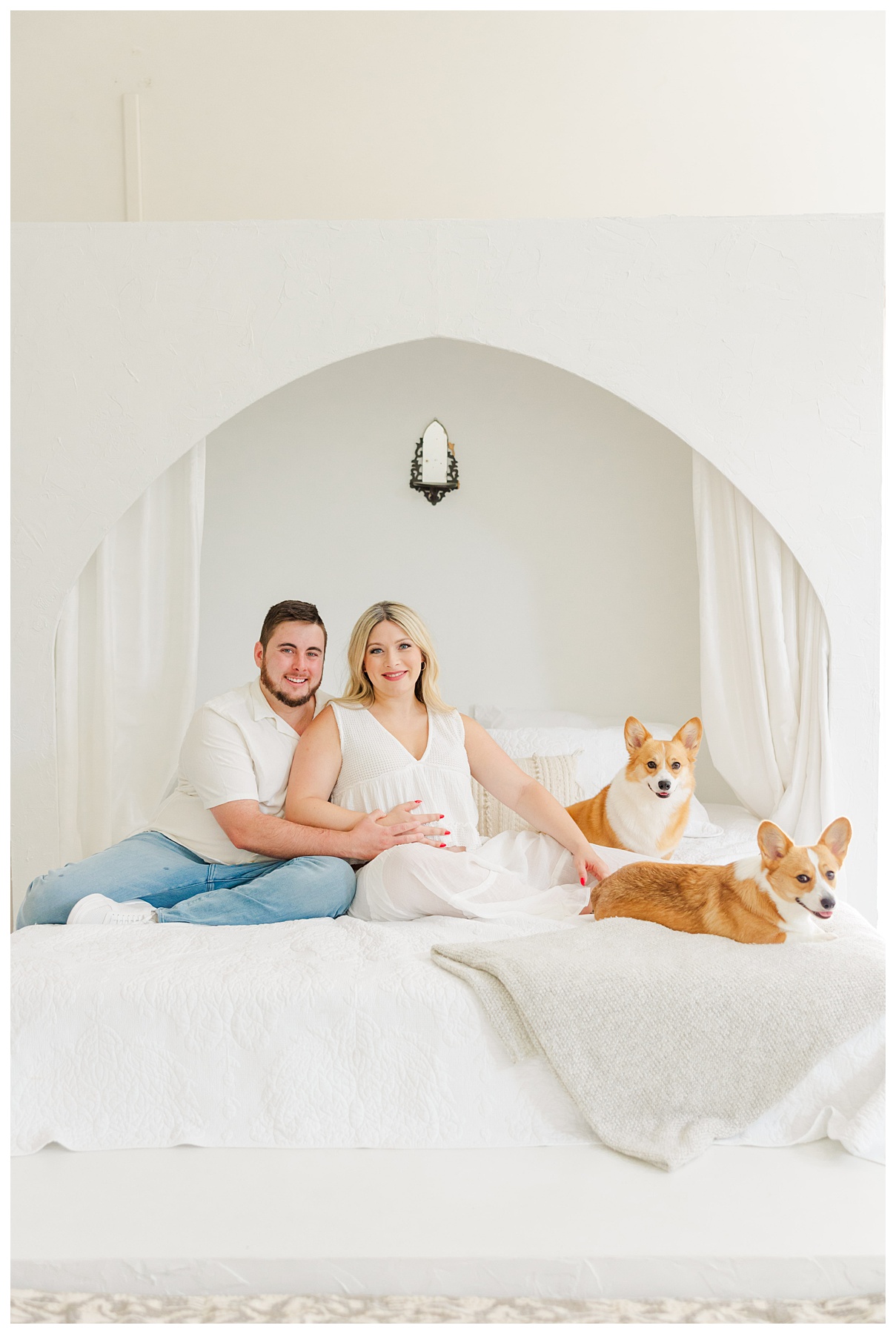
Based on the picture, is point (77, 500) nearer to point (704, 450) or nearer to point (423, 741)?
point (423, 741)

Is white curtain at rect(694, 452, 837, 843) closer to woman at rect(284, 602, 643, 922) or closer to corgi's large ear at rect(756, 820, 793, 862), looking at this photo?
woman at rect(284, 602, 643, 922)

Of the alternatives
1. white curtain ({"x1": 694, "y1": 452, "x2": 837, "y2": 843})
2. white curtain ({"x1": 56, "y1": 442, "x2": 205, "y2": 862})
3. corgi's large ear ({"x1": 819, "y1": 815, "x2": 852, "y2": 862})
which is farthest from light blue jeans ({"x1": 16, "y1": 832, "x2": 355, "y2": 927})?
white curtain ({"x1": 694, "y1": 452, "x2": 837, "y2": 843})

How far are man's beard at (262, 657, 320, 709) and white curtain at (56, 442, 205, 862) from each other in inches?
21.0

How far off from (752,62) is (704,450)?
1907mm

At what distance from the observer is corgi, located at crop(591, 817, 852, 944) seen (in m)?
1.91

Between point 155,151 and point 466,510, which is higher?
point 155,151

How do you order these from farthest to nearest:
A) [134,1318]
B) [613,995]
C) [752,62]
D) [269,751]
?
[752,62] → [269,751] → [613,995] → [134,1318]

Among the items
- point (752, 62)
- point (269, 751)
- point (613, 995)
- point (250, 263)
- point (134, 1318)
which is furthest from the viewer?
point (752, 62)

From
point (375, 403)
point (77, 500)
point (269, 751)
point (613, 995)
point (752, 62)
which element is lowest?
point (613, 995)

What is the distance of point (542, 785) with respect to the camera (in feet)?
9.39

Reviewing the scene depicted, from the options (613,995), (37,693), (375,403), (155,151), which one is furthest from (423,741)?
(155,151)

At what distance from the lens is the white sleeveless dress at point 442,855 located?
221cm

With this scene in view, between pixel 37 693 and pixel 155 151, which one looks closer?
pixel 37 693

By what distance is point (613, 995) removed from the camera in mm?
1774
